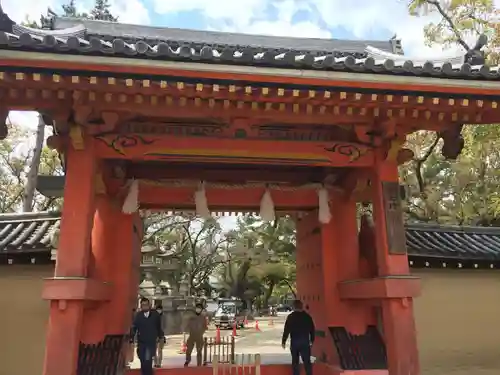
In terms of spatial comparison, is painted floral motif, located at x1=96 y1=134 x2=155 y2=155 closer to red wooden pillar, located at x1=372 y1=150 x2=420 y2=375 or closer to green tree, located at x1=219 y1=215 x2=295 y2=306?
red wooden pillar, located at x1=372 y1=150 x2=420 y2=375

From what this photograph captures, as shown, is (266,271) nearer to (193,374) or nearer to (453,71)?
(193,374)

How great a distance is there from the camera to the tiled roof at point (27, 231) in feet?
22.3

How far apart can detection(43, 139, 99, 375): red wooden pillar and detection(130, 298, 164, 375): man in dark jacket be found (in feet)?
5.13

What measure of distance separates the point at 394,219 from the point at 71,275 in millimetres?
4084

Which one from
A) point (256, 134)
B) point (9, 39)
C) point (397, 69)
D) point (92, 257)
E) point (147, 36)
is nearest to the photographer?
point (9, 39)

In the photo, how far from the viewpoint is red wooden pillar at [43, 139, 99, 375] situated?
4801mm

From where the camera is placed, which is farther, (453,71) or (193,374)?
(193,374)

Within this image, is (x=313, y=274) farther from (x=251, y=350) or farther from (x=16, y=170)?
(x=16, y=170)

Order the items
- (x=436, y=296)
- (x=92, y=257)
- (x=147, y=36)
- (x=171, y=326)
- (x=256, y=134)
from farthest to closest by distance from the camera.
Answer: (x=171, y=326) → (x=147, y=36) → (x=436, y=296) → (x=92, y=257) → (x=256, y=134)

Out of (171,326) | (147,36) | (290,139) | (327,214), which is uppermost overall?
(147,36)

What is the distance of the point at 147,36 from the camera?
30.5 feet

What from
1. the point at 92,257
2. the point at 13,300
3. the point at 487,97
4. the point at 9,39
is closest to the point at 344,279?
the point at 487,97

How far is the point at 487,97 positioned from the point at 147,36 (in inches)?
270

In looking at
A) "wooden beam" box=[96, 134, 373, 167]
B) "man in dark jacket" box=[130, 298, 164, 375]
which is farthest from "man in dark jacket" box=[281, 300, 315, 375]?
"wooden beam" box=[96, 134, 373, 167]
